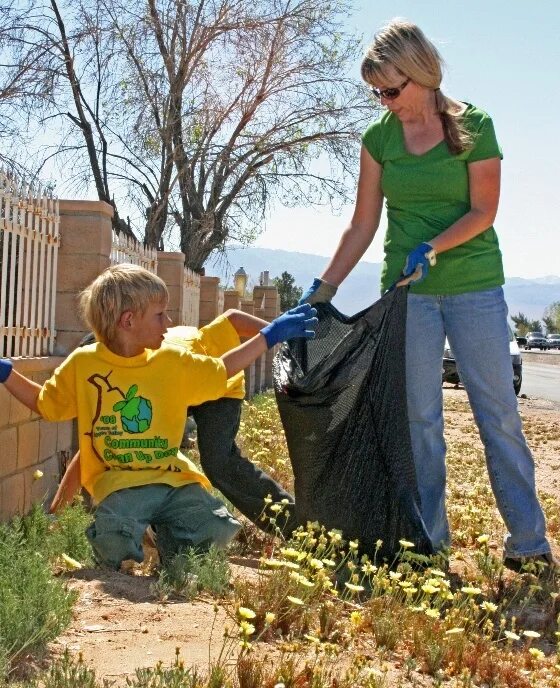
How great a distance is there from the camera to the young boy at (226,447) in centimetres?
487

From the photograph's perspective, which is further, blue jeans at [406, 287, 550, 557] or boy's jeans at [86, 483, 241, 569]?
blue jeans at [406, 287, 550, 557]

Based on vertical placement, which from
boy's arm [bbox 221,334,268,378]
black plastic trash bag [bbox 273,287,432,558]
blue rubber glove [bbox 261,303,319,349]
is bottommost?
black plastic trash bag [bbox 273,287,432,558]

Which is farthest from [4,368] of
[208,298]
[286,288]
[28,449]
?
[286,288]

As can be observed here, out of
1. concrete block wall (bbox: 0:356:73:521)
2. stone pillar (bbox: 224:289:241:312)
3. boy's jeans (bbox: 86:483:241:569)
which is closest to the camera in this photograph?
boy's jeans (bbox: 86:483:241:569)

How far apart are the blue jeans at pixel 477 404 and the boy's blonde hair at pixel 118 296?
3.69ft

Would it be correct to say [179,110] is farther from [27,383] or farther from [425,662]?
[425,662]

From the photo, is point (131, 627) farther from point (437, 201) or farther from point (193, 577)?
point (437, 201)

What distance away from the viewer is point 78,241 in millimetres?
6598

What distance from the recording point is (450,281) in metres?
4.61

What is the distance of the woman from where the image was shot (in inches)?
177

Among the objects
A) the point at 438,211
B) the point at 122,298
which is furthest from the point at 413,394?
the point at 122,298

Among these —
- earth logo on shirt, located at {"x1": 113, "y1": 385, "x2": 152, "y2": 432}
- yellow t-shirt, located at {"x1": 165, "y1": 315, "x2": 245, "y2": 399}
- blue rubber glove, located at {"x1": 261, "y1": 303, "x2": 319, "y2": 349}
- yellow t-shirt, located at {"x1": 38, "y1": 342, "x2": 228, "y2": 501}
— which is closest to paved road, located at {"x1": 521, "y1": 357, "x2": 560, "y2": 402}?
yellow t-shirt, located at {"x1": 165, "y1": 315, "x2": 245, "y2": 399}

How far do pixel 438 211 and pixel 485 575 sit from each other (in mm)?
1452

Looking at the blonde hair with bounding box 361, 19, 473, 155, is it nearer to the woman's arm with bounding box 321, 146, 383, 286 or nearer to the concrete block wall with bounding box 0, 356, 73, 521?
the woman's arm with bounding box 321, 146, 383, 286
